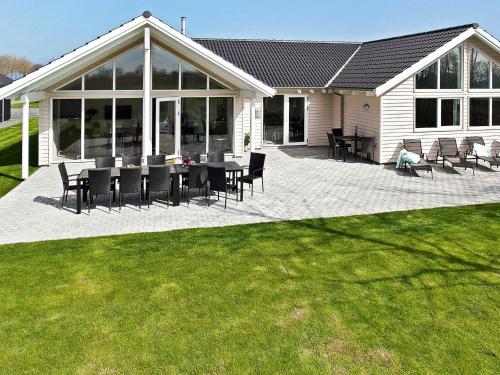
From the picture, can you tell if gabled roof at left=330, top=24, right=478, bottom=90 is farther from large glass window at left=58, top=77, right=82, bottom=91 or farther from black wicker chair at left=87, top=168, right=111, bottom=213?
black wicker chair at left=87, top=168, right=111, bottom=213

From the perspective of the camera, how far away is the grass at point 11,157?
1500cm

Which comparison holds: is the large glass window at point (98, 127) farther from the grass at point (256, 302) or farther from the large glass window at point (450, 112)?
the large glass window at point (450, 112)

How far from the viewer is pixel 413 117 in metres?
18.6

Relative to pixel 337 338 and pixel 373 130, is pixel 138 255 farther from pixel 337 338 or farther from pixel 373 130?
pixel 373 130

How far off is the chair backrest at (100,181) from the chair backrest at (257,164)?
395cm

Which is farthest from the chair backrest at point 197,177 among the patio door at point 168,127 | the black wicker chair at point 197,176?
the patio door at point 168,127

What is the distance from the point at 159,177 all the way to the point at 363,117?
11225 millimetres

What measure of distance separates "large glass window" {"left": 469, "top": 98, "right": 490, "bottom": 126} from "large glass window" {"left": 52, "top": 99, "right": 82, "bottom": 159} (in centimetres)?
1561

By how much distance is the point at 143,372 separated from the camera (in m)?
4.87

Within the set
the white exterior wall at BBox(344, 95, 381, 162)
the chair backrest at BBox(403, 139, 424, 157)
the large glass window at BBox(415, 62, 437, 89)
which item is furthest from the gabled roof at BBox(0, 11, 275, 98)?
the large glass window at BBox(415, 62, 437, 89)

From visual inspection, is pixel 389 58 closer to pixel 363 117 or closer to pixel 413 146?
pixel 363 117

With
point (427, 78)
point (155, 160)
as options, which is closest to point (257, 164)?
point (155, 160)

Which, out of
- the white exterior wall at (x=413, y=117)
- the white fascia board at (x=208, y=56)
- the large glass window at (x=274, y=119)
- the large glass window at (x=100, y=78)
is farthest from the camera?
the large glass window at (x=274, y=119)

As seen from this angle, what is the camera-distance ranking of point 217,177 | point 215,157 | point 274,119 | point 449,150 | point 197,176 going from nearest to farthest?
point 217,177
point 197,176
point 215,157
point 449,150
point 274,119
